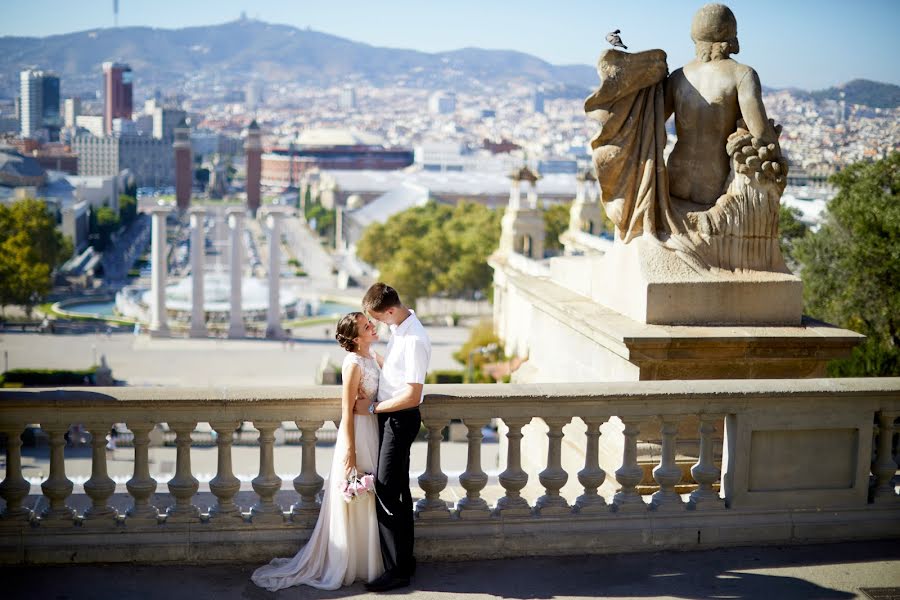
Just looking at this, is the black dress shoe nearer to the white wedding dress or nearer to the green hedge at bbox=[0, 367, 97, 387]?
the white wedding dress

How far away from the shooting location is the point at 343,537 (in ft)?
20.7

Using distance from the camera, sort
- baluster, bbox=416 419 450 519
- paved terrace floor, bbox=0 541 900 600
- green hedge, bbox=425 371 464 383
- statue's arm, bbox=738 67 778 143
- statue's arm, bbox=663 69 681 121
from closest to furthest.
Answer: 1. paved terrace floor, bbox=0 541 900 600
2. baluster, bbox=416 419 450 519
3. statue's arm, bbox=738 67 778 143
4. statue's arm, bbox=663 69 681 121
5. green hedge, bbox=425 371 464 383

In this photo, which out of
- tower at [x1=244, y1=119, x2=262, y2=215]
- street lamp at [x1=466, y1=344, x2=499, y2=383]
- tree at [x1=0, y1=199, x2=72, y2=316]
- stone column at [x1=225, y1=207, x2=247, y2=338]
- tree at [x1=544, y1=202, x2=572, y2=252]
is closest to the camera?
street lamp at [x1=466, y1=344, x2=499, y2=383]

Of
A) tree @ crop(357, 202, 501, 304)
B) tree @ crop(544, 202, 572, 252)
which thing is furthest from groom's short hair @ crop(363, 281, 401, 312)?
tree @ crop(544, 202, 572, 252)

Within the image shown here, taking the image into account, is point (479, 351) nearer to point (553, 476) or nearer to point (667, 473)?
point (667, 473)

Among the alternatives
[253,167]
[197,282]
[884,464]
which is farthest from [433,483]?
[253,167]

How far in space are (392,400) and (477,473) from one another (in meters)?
0.75

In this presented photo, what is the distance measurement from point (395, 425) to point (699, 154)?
299 centimetres

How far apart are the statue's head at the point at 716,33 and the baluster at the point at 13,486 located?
15.9ft

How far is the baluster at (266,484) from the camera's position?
6.54m

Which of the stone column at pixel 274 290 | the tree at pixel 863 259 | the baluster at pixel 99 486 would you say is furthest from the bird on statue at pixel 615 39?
the stone column at pixel 274 290

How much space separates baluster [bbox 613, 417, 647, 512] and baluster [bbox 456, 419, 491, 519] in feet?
2.52

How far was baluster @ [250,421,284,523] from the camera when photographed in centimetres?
654

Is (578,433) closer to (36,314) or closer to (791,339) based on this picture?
(791,339)
